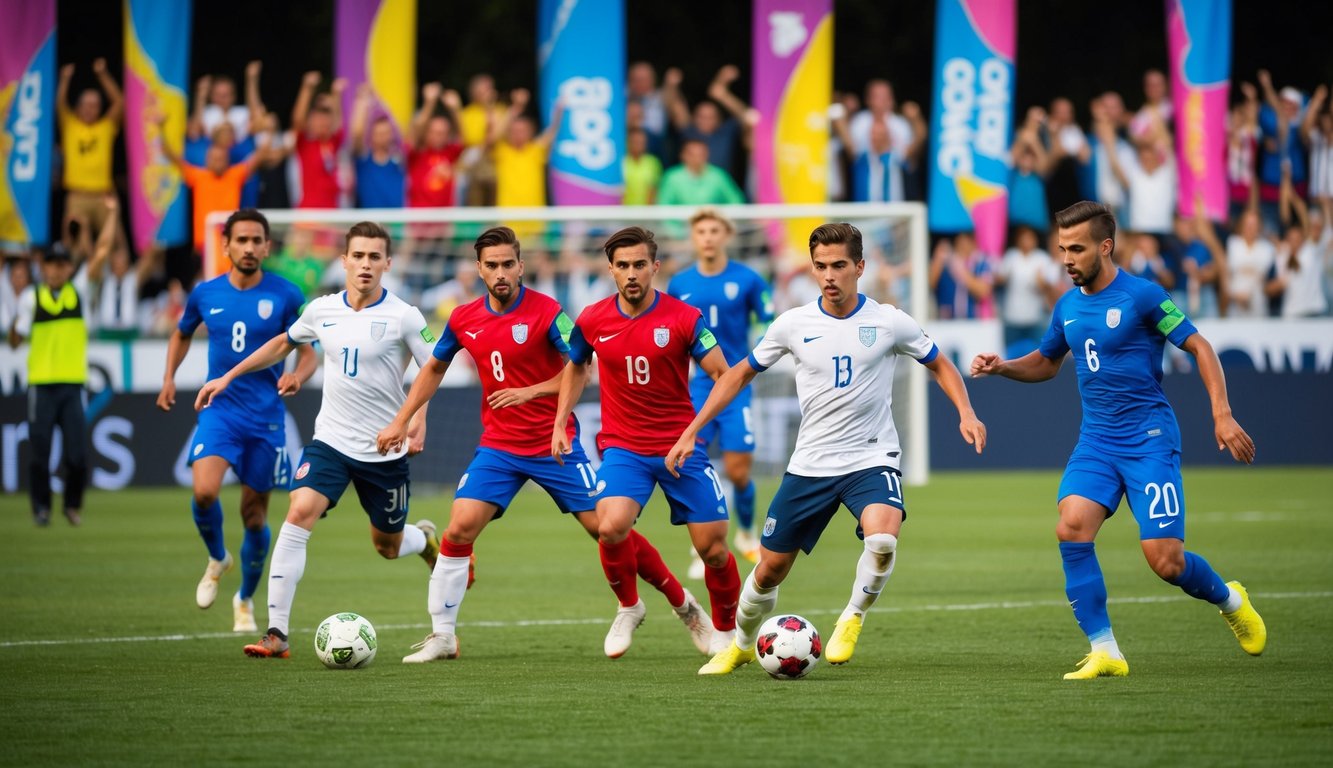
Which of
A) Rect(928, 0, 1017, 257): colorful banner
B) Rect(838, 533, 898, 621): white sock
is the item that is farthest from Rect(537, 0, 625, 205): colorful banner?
Rect(838, 533, 898, 621): white sock

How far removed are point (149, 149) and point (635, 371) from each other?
1353cm

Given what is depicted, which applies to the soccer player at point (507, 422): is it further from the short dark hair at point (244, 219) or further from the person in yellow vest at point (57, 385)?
the person in yellow vest at point (57, 385)

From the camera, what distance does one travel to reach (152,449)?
21078 millimetres

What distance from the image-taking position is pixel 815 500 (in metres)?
8.66

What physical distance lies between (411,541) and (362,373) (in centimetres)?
117

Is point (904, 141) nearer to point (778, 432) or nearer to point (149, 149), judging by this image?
point (778, 432)

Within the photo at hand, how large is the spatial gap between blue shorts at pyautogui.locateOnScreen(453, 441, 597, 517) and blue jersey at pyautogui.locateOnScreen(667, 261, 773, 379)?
4214 millimetres

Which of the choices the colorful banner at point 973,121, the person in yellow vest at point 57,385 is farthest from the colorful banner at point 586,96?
the person in yellow vest at point 57,385

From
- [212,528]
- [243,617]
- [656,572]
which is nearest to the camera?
[656,572]

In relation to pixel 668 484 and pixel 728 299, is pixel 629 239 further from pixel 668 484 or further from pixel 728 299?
pixel 728 299

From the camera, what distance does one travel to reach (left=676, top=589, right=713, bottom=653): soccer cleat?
950 centimetres

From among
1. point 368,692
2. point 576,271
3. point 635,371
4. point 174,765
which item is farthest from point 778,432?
point 174,765

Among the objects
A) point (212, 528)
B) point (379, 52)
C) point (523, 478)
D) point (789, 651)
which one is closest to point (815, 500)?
point (789, 651)

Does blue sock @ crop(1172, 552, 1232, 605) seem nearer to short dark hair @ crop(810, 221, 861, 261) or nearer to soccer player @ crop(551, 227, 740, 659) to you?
short dark hair @ crop(810, 221, 861, 261)
